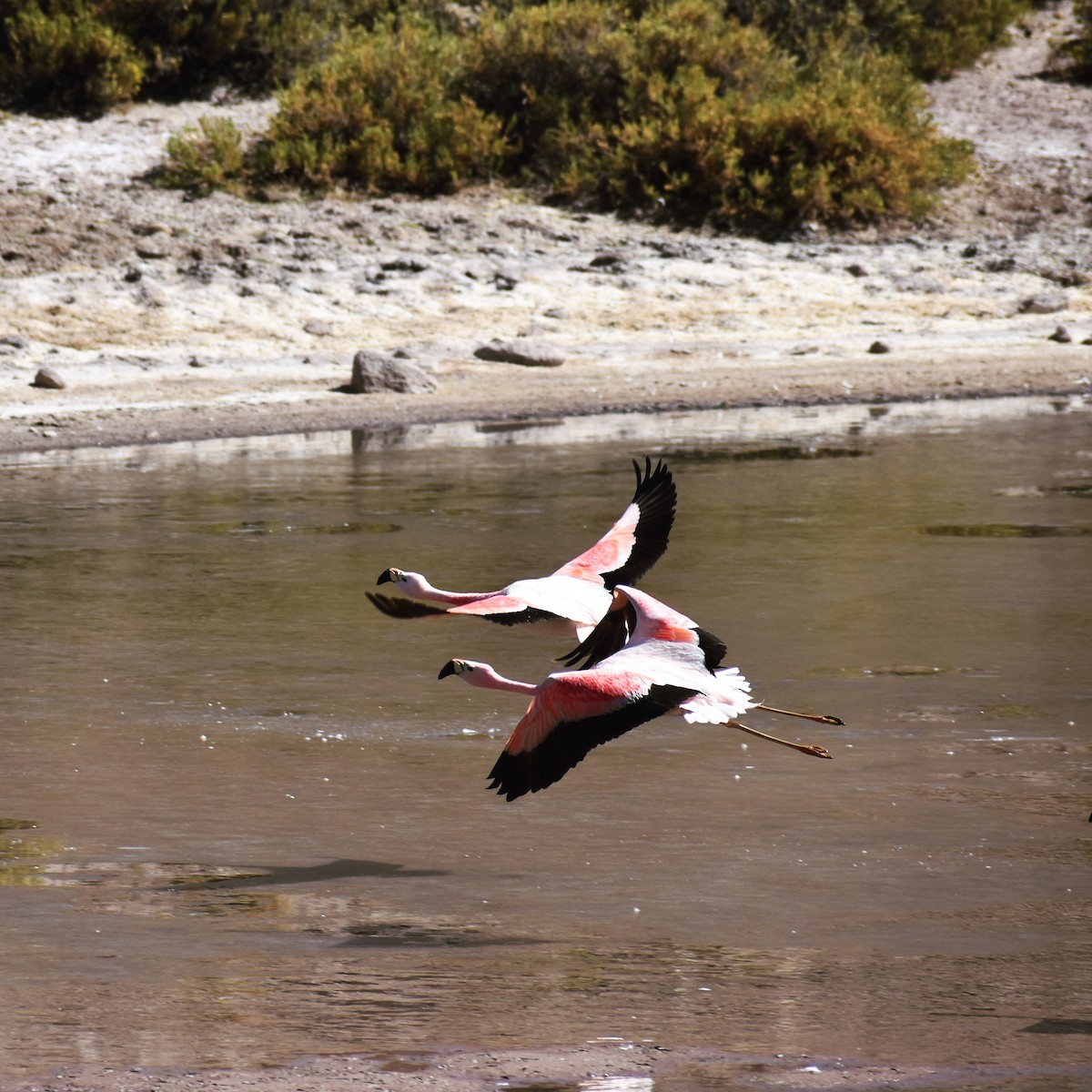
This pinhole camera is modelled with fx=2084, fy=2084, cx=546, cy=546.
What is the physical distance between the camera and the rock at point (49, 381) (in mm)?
15539

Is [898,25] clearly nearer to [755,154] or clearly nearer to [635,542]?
[755,154]

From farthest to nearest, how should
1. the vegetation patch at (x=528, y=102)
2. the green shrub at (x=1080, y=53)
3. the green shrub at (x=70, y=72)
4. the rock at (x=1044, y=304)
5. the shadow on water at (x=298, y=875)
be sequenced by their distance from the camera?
1. the green shrub at (x=1080, y=53)
2. the green shrub at (x=70, y=72)
3. the vegetation patch at (x=528, y=102)
4. the rock at (x=1044, y=304)
5. the shadow on water at (x=298, y=875)

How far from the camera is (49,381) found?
51.0 ft

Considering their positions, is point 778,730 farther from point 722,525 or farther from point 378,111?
point 378,111

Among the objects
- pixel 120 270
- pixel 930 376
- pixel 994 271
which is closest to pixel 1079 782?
pixel 930 376

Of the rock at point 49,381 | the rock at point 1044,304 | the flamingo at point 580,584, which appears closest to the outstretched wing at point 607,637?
the flamingo at point 580,584

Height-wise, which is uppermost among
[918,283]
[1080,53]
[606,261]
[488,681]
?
[1080,53]

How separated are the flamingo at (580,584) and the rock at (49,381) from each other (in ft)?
31.7

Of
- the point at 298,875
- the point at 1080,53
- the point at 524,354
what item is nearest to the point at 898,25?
the point at 1080,53

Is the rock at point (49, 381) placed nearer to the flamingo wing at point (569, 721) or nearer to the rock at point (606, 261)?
the rock at point (606, 261)

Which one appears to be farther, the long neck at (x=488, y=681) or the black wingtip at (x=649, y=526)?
the black wingtip at (x=649, y=526)

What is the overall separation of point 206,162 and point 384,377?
202 inches

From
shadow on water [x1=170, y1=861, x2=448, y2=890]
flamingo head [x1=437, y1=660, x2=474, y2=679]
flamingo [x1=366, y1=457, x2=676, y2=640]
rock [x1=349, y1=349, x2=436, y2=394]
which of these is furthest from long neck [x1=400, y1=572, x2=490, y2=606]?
rock [x1=349, y1=349, x2=436, y2=394]

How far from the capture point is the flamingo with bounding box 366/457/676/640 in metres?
6.00
